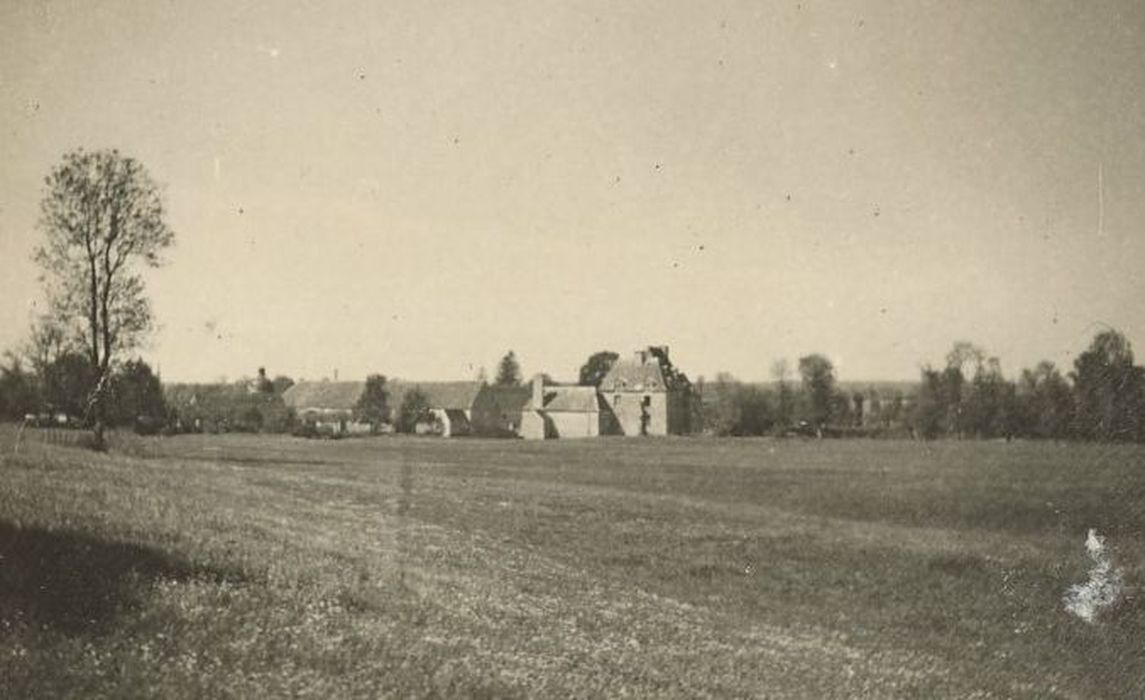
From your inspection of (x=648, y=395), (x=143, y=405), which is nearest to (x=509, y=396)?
(x=648, y=395)

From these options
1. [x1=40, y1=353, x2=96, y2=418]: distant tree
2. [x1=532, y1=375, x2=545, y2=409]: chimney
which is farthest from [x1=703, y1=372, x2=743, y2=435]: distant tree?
[x1=40, y1=353, x2=96, y2=418]: distant tree

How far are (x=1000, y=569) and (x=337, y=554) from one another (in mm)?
22172

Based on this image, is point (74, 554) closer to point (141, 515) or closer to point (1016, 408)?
point (141, 515)

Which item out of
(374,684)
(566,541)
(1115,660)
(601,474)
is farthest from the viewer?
(601,474)

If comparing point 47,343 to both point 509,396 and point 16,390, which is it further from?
point 509,396

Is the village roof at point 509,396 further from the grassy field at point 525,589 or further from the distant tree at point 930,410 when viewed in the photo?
the grassy field at point 525,589

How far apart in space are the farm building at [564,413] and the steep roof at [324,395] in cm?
2802

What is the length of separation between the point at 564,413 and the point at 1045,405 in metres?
68.9

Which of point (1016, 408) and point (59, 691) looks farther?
point (1016, 408)

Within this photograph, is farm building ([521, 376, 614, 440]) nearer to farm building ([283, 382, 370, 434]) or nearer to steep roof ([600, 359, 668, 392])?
steep roof ([600, 359, 668, 392])

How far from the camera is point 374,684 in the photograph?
1102cm

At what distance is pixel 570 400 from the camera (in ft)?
482

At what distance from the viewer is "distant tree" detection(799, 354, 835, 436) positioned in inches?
5527

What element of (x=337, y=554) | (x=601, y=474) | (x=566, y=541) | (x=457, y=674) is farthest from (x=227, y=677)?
(x=601, y=474)
